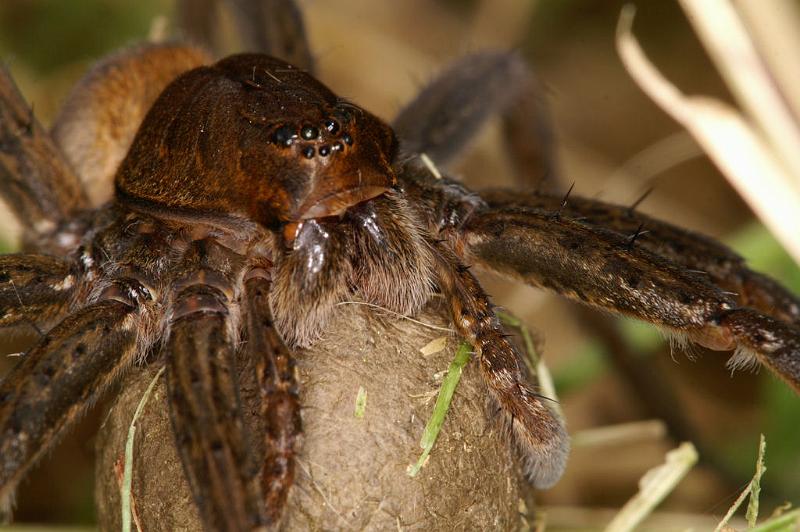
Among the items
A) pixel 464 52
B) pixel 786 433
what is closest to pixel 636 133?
pixel 464 52

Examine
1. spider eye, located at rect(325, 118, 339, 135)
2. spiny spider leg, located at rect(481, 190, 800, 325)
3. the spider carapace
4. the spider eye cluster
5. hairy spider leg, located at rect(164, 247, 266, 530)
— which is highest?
spider eye, located at rect(325, 118, 339, 135)

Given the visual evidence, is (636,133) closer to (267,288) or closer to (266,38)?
(266,38)

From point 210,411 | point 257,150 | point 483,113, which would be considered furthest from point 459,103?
point 210,411

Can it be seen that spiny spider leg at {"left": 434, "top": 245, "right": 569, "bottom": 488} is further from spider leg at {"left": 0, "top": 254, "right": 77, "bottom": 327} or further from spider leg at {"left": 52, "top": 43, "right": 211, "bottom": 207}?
spider leg at {"left": 52, "top": 43, "right": 211, "bottom": 207}

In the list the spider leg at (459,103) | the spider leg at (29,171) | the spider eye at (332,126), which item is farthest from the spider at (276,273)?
the spider leg at (459,103)

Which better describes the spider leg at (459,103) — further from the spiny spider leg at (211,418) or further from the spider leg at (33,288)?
the spiny spider leg at (211,418)

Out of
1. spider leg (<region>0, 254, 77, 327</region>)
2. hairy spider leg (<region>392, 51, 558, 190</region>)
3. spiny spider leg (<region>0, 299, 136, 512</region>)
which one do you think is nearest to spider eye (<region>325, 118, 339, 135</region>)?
spiny spider leg (<region>0, 299, 136, 512</region>)
